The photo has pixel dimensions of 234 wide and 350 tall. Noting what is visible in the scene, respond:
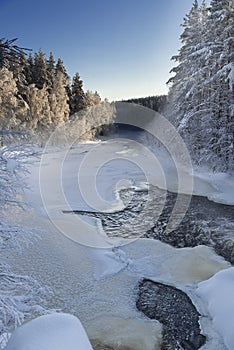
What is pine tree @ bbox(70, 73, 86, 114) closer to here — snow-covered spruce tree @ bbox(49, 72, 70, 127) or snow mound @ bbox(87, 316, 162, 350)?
snow-covered spruce tree @ bbox(49, 72, 70, 127)

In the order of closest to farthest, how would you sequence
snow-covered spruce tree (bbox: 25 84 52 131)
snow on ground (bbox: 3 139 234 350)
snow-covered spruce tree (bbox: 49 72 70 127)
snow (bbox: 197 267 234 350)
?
1. snow (bbox: 197 267 234 350)
2. snow on ground (bbox: 3 139 234 350)
3. snow-covered spruce tree (bbox: 25 84 52 131)
4. snow-covered spruce tree (bbox: 49 72 70 127)

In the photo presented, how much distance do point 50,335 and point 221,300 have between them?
3316mm

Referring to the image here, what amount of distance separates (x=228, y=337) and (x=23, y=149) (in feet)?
14.3

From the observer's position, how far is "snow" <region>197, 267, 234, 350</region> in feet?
14.9

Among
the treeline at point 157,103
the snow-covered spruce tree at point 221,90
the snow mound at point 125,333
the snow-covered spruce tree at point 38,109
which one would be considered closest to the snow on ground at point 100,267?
the snow mound at point 125,333

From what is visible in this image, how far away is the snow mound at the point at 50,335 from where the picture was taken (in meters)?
3.29

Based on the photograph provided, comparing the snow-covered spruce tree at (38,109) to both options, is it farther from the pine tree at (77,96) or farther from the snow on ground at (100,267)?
the snow on ground at (100,267)

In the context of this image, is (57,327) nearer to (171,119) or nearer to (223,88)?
(223,88)

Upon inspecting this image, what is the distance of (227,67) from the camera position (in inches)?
508

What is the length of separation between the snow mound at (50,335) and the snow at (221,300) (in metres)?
2.42

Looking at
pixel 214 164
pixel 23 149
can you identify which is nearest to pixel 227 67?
pixel 214 164

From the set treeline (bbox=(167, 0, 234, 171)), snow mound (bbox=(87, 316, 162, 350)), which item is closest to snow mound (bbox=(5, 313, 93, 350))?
snow mound (bbox=(87, 316, 162, 350))

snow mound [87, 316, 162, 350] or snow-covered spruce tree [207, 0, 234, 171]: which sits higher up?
snow-covered spruce tree [207, 0, 234, 171]

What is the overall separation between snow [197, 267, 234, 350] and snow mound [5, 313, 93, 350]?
7.92 feet
